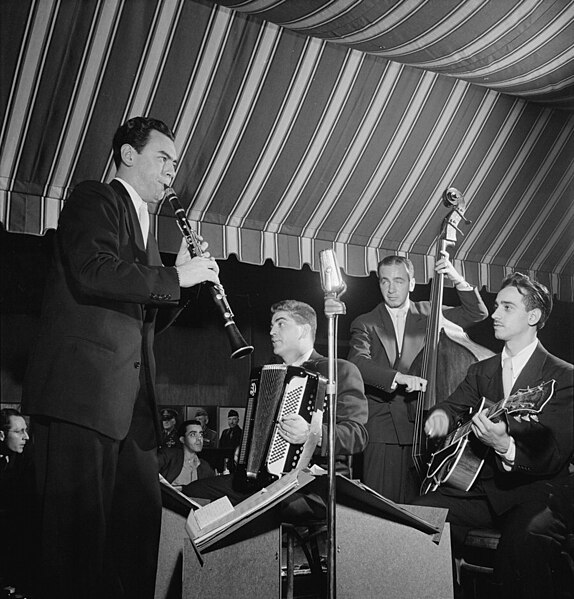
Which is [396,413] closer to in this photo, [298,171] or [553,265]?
[553,265]

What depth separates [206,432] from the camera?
3684 millimetres

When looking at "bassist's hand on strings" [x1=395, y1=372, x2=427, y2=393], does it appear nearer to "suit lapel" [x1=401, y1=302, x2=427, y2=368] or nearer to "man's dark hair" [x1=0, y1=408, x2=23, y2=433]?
"suit lapel" [x1=401, y1=302, x2=427, y2=368]

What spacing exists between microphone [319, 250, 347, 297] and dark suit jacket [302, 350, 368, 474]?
0.62m

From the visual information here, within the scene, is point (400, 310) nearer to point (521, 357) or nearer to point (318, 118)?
point (521, 357)

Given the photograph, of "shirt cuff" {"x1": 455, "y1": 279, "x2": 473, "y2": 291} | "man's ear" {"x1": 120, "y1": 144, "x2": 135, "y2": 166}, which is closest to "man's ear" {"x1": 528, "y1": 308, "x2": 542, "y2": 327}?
"shirt cuff" {"x1": 455, "y1": 279, "x2": 473, "y2": 291}

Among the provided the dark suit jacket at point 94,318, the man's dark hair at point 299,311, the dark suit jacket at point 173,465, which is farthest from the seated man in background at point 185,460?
the man's dark hair at point 299,311

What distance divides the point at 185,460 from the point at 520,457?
5.11 feet

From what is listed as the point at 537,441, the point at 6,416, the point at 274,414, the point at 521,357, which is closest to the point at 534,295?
the point at 521,357

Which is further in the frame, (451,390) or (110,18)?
(451,390)

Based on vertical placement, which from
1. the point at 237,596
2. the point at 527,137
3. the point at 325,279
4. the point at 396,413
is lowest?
the point at 237,596

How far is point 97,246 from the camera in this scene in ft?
9.75

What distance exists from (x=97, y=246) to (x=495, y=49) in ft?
6.27

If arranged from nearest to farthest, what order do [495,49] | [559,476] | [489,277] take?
[559,476]
[495,49]
[489,277]

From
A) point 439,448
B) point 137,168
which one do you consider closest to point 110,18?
point 137,168
